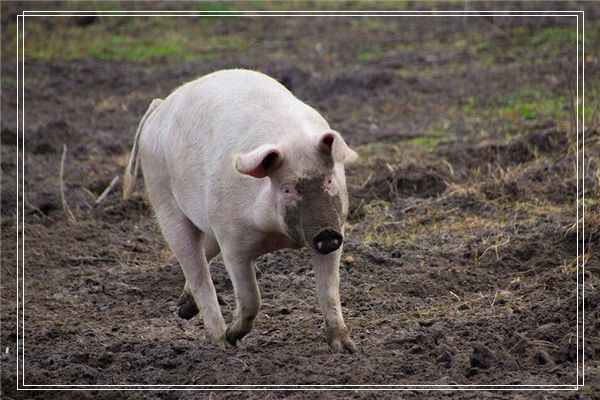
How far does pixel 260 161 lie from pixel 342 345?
1.19m

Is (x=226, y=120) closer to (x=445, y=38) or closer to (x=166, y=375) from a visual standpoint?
(x=166, y=375)

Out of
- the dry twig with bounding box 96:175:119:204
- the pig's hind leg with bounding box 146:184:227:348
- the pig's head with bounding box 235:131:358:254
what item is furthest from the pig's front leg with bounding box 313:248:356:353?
the dry twig with bounding box 96:175:119:204

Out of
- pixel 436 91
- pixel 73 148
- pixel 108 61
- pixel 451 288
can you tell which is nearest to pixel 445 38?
pixel 436 91

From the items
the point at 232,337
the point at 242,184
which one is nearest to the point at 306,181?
the point at 242,184

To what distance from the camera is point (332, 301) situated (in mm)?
5473

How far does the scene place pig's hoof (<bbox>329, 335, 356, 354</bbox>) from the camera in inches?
217

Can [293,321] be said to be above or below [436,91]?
below

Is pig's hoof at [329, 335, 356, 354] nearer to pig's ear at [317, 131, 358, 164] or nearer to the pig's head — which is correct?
the pig's head

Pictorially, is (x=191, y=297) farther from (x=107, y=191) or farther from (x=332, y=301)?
(x=107, y=191)

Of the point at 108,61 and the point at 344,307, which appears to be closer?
the point at 344,307

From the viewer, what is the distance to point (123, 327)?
6.59 m

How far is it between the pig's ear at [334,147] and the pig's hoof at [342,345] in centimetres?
101

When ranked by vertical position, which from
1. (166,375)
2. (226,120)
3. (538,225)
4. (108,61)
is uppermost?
(108,61)

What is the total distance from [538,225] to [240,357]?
2.78 metres
